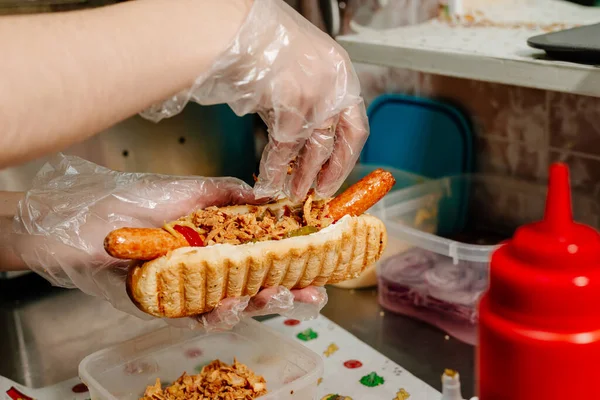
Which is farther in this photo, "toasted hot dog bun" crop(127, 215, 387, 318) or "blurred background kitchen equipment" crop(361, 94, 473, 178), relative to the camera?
"blurred background kitchen equipment" crop(361, 94, 473, 178)

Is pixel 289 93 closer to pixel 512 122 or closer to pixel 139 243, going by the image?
pixel 139 243

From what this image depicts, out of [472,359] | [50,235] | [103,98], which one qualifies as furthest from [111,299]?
[472,359]

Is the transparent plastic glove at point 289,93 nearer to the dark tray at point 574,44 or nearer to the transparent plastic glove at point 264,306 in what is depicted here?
the transparent plastic glove at point 264,306

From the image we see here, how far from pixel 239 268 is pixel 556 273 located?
0.50 meters

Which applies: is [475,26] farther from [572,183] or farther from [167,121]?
[167,121]

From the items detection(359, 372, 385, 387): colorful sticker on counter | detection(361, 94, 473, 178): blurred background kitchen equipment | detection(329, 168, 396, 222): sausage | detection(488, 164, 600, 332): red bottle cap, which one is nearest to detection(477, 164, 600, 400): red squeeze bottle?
detection(488, 164, 600, 332): red bottle cap

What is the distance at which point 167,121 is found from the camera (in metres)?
1.68

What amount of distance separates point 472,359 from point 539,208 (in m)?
0.55

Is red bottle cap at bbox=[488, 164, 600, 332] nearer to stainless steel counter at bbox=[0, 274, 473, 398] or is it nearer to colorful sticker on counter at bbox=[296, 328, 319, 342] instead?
stainless steel counter at bbox=[0, 274, 473, 398]

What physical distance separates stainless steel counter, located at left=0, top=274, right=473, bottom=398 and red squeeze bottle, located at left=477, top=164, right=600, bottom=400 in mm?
629

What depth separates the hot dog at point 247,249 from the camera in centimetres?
88

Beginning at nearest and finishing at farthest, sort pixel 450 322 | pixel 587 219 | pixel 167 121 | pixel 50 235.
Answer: pixel 50 235
pixel 450 322
pixel 587 219
pixel 167 121

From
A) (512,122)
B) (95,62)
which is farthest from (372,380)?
(512,122)

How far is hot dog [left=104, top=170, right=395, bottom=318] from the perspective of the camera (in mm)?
884
